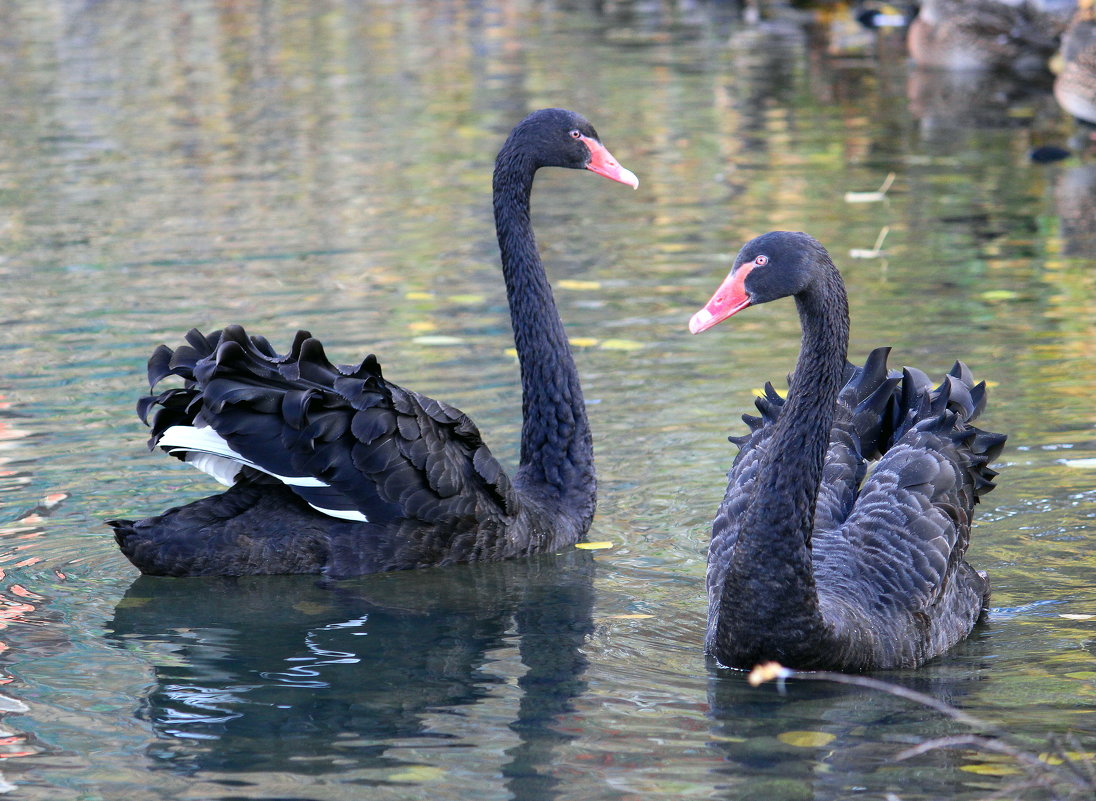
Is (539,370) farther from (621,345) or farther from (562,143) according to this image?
(621,345)

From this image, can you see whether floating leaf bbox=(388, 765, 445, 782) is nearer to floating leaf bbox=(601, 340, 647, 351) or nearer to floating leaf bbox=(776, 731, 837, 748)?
floating leaf bbox=(776, 731, 837, 748)

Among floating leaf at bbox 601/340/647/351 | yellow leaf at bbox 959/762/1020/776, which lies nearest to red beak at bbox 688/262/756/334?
yellow leaf at bbox 959/762/1020/776

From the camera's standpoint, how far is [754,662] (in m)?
4.99

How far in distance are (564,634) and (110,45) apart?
20198 millimetres

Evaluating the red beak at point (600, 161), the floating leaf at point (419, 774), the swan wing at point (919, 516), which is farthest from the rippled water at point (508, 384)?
the red beak at point (600, 161)

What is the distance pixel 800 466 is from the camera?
4.95 m

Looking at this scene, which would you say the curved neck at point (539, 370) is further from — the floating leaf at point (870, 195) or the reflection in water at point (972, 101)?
the reflection in water at point (972, 101)

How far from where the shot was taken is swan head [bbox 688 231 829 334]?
15.9ft

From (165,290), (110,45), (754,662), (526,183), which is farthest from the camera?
(110,45)

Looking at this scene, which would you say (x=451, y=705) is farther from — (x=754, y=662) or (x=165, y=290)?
(x=165, y=290)

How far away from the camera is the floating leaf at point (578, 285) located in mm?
10072

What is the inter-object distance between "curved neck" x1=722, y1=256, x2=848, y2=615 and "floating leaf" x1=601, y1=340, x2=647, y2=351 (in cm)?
371

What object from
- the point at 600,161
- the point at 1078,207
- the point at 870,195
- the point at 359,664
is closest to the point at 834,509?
the point at 359,664

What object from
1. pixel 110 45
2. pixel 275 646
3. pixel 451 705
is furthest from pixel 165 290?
pixel 110 45
